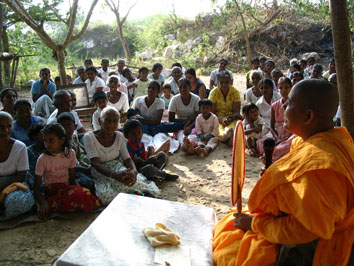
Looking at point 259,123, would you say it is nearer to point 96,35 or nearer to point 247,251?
point 247,251

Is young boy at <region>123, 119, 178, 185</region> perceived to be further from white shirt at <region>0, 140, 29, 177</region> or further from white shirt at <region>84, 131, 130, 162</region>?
white shirt at <region>0, 140, 29, 177</region>

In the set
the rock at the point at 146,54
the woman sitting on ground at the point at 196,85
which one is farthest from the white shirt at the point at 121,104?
the rock at the point at 146,54

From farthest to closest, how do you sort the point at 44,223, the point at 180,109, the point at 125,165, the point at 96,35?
the point at 96,35 < the point at 180,109 < the point at 125,165 < the point at 44,223

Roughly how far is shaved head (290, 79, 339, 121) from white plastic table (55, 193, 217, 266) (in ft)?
3.11

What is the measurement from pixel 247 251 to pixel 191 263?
295mm

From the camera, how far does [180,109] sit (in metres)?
5.87

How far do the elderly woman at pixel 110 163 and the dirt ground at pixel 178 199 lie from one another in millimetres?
282

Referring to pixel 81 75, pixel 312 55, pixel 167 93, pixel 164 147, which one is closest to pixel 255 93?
pixel 167 93

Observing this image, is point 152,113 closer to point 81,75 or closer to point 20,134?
point 20,134

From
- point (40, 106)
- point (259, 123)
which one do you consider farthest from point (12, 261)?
point (40, 106)

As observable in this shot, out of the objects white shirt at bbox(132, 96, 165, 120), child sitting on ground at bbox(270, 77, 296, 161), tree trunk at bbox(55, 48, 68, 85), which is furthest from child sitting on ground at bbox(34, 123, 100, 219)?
tree trunk at bbox(55, 48, 68, 85)

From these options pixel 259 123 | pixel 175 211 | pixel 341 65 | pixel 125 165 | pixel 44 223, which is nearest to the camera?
pixel 175 211

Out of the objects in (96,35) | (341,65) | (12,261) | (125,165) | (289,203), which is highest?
(96,35)

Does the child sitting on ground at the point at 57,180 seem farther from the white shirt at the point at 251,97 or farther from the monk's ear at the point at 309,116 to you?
the white shirt at the point at 251,97
